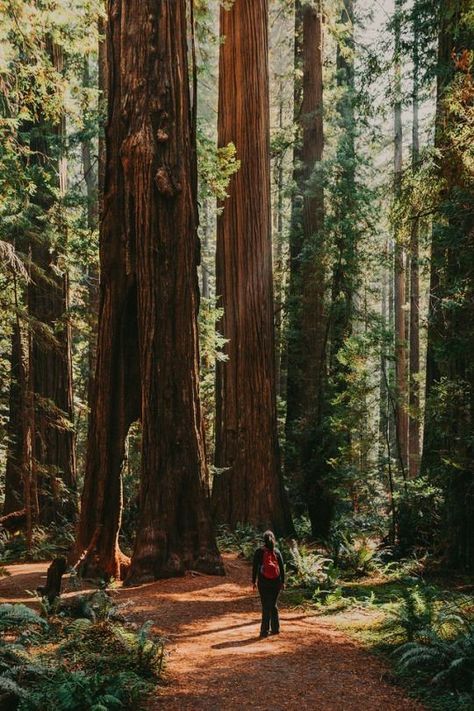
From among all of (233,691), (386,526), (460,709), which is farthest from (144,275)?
(386,526)

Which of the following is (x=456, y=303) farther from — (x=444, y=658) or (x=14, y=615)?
(x=14, y=615)

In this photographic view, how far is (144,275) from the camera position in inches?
376

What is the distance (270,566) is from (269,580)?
Answer: 150mm

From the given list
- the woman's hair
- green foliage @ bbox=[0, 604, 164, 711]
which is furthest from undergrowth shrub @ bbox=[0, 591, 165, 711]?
the woman's hair

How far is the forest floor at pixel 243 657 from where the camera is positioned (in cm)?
539

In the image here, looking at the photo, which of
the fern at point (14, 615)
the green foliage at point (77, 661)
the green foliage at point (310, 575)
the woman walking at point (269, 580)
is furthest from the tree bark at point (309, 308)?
the fern at point (14, 615)

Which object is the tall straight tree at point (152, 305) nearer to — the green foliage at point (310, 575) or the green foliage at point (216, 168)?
the green foliage at point (310, 575)

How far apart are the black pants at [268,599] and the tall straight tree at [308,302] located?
27.0 ft

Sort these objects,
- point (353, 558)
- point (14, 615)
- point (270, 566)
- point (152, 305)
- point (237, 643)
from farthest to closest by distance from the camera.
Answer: point (353, 558), point (152, 305), point (270, 566), point (237, 643), point (14, 615)

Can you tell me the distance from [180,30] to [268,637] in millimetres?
8249

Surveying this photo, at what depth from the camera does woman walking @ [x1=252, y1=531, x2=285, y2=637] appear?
710 cm

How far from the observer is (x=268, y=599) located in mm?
7102

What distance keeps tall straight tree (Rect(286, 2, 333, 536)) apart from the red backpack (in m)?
8.18

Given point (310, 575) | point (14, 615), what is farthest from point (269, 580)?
point (310, 575)
